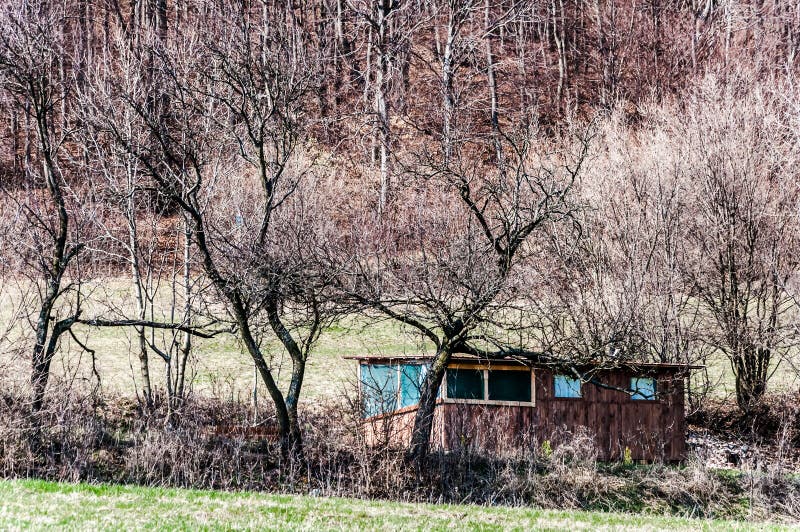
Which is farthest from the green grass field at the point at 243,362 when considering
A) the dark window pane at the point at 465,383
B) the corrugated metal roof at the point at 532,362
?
the corrugated metal roof at the point at 532,362

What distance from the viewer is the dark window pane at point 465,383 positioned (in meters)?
16.5

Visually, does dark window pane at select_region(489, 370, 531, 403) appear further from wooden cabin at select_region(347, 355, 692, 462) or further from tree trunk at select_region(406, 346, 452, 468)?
tree trunk at select_region(406, 346, 452, 468)

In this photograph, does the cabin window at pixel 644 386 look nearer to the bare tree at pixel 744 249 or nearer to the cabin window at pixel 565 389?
the cabin window at pixel 565 389

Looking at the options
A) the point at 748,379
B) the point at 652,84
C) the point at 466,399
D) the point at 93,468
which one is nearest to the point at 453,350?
the point at 466,399

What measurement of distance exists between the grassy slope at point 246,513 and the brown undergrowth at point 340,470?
55.0 inches

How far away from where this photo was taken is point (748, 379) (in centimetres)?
2052

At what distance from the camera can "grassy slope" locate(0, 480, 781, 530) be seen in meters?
7.55

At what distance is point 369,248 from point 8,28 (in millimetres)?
14333

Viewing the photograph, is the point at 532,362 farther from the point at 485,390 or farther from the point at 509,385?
the point at 509,385

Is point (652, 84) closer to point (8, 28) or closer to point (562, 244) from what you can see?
point (562, 244)

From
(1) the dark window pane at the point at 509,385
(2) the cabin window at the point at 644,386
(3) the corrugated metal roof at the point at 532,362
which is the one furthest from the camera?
(2) the cabin window at the point at 644,386

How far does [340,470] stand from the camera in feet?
37.1

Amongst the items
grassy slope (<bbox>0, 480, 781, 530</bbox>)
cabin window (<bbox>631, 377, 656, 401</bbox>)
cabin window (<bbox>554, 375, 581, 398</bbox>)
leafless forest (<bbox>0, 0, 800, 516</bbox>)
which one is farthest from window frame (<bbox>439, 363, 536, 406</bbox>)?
grassy slope (<bbox>0, 480, 781, 530</bbox>)

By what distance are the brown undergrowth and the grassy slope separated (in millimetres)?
1398
